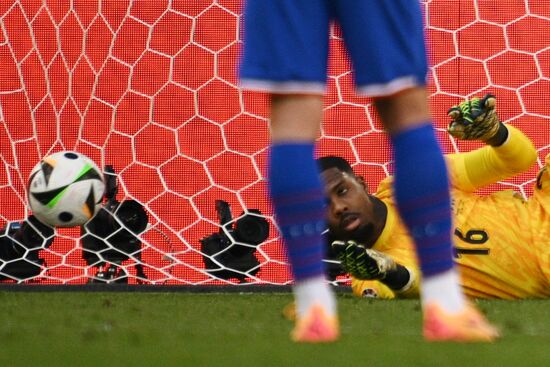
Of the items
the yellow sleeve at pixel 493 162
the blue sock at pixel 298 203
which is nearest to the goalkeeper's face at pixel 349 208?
the yellow sleeve at pixel 493 162

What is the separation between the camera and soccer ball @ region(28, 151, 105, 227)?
366 centimetres

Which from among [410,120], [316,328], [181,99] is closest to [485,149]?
[181,99]

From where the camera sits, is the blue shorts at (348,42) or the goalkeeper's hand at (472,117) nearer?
the blue shorts at (348,42)

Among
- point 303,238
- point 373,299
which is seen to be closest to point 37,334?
point 303,238

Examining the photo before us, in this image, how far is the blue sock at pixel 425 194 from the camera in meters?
1.96

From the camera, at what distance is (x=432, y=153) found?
6.43ft

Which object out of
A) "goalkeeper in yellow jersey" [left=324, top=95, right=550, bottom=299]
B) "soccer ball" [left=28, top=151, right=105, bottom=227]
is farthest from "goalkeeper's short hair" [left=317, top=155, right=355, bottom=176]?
"soccer ball" [left=28, top=151, right=105, bottom=227]

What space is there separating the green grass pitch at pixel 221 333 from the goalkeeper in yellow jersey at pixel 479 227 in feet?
0.49

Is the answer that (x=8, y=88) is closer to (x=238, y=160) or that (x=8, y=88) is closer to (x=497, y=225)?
(x=238, y=160)

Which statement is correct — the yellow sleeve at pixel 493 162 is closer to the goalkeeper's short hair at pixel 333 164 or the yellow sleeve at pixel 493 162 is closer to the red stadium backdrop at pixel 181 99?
the goalkeeper's short hair at pixel 333 164

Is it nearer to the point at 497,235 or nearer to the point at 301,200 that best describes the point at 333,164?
the point at 497,235

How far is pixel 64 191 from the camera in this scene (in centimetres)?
366

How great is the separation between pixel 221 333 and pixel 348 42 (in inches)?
25.9

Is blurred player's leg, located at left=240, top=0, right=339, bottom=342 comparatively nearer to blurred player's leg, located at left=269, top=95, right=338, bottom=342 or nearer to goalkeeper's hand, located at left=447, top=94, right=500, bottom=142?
blurred player's leg, located at left=269, top=95, right=338, bottom=342
